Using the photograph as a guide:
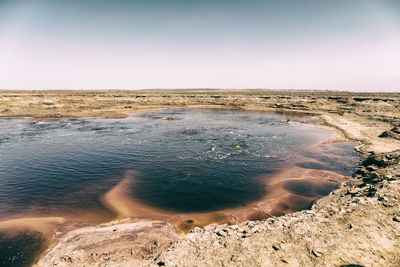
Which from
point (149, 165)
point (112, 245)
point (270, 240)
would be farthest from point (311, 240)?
point (149, 165)

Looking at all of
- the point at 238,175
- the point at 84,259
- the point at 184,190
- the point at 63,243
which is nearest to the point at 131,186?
the point at 184,190

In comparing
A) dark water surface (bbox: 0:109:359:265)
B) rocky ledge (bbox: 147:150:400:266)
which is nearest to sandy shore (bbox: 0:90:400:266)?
rocky ledge (bbox: 147:150:400:266)

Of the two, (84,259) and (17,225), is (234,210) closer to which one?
(84,259)

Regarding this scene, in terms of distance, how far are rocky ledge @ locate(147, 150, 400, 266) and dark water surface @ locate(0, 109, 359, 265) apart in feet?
15.4

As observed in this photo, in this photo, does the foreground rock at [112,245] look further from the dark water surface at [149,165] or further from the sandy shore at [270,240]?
the dark water surface at [149,165]

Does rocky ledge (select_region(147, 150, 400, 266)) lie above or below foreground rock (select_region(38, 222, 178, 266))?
above

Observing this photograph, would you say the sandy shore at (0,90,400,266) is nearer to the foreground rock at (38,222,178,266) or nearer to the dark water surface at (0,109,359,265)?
the foreground rock at (38,222,178,266)

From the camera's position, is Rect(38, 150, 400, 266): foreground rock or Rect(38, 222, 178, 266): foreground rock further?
Rect(38, 222, 178, 266): foreground rock

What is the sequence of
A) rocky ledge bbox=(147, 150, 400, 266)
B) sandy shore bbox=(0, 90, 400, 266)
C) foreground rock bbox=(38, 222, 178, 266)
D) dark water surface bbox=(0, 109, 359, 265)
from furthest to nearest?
dark water surface bbox=(0, 109, 359, 265) → foreground rock bbox=(38, 222, 178, 266) → sandy shore bbox=(0, 90, 400, 266) → rocky ledge bbox=(147, 150, 400, 266)

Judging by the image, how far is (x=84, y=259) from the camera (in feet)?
27.3

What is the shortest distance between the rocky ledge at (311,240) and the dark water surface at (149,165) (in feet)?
15.4

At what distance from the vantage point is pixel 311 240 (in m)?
8.00

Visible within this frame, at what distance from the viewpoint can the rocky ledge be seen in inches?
278

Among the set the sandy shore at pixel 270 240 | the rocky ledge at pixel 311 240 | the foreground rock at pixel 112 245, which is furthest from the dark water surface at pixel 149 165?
the rocky ledge at pixel 311 240
